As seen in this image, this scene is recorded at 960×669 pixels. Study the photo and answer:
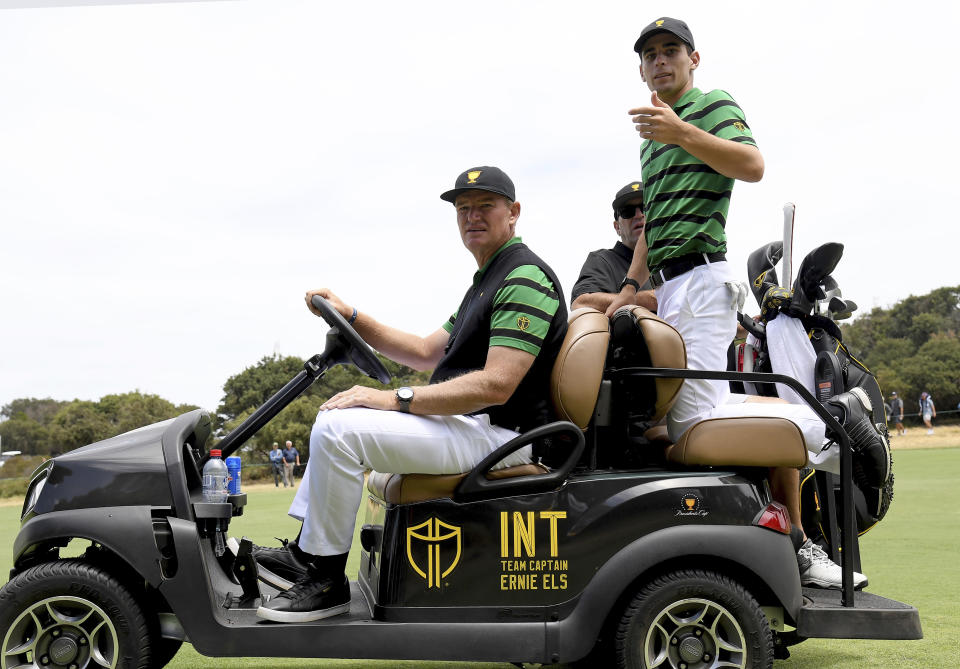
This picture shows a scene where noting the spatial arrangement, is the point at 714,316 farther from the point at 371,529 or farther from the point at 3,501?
the point at 3,501

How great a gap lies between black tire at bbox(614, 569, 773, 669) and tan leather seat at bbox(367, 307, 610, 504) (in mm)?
641

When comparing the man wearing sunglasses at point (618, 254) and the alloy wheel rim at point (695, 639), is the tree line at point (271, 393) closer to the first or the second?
the man wearing sunglasses at point (618, 254)

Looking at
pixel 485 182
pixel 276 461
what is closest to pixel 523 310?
pixel 485 182

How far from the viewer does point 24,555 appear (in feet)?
11.0

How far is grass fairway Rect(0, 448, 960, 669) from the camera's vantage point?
4148mm

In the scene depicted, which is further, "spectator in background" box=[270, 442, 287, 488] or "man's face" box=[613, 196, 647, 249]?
"spectator in background" box=[270, 442, 287, 488]

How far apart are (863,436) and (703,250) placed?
1043mm

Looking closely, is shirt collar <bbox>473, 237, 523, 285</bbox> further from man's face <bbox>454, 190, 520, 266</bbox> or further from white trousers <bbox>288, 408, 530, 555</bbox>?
white trousers <bbox>288, 408, 530, 555</bbox>

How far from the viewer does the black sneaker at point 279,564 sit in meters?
3.64

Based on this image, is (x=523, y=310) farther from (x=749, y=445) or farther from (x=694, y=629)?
(x=694, y=629)

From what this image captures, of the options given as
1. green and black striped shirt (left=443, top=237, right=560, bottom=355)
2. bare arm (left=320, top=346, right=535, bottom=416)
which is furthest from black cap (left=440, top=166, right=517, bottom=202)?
bare arm (left=320, top=346, right=535, bottom=416)

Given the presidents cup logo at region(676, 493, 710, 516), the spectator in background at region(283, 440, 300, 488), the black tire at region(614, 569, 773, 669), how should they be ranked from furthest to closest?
the spectator in background at region(283, 440, 300, 488), the presidents cup logo at region(676, 493, 710, 516), the black tire at region(614, 569, 773, 669)

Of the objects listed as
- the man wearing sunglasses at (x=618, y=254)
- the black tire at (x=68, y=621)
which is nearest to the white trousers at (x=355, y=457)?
the black tire at (x=68, y=621)

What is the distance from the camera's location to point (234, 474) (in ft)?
11.8
